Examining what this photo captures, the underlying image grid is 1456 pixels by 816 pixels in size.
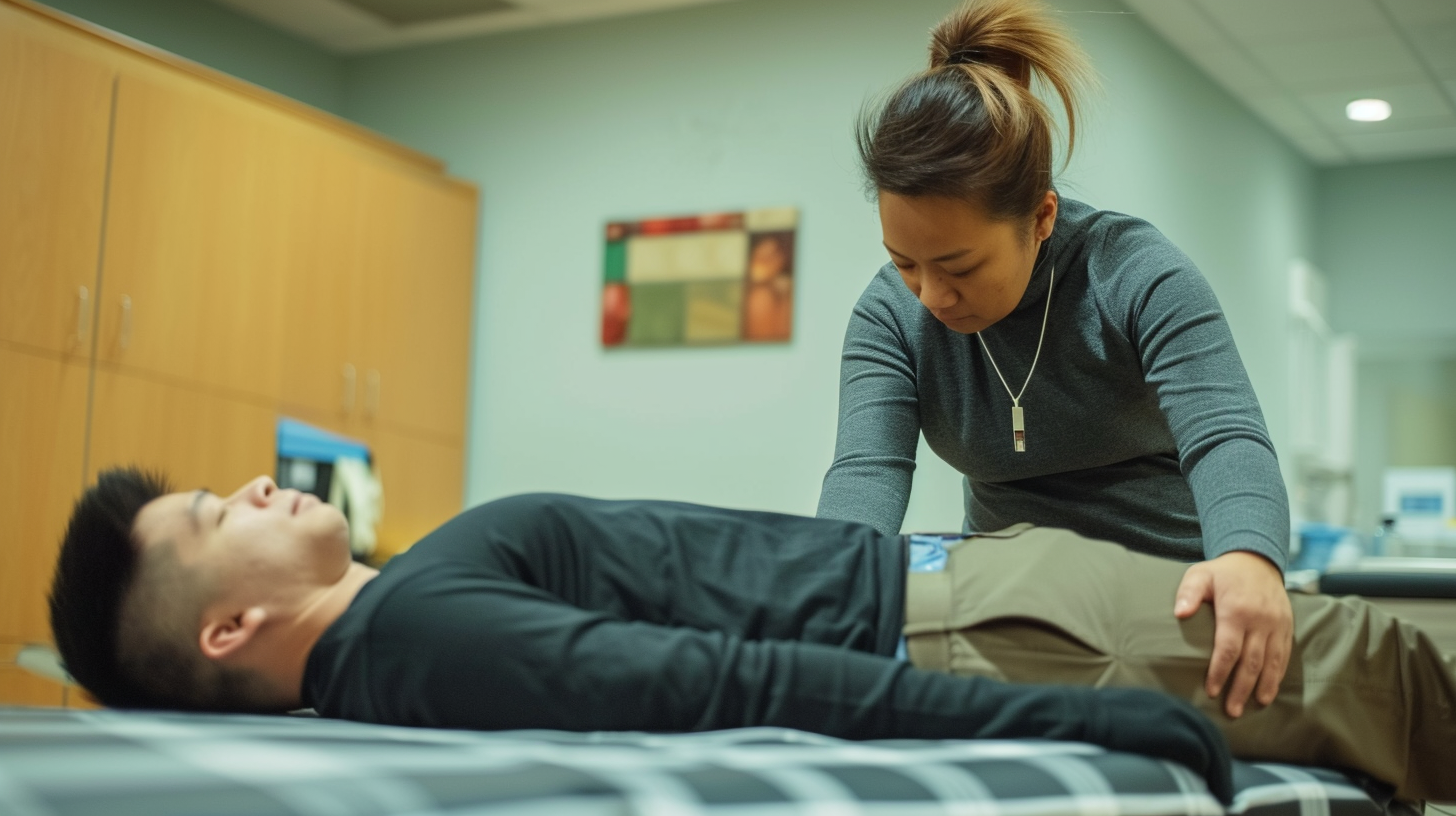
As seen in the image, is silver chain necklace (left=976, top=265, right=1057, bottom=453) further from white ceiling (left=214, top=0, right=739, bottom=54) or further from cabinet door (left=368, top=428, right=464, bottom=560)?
white ceiling (left=214, top=0, right=739, bottom=54)

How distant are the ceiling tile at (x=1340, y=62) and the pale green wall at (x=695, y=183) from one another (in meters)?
0.28

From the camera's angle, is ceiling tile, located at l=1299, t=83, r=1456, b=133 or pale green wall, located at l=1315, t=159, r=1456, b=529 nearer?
ceiling tile, located at l=1299, t=83, r=1456, b=133

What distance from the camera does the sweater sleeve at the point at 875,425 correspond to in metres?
1.57

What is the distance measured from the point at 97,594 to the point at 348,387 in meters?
3.08

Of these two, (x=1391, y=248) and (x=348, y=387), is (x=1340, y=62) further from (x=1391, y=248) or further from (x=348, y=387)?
(x=348, y=387)

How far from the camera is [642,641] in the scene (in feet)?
3.46

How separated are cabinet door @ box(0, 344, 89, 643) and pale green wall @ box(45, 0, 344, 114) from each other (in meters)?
1.32

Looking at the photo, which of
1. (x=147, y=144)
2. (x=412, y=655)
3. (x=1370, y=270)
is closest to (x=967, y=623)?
(x=412, y=655)

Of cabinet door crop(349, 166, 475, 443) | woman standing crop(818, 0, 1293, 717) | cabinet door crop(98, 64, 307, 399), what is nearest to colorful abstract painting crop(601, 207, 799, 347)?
cabinet door crop(349, 166, 475, 443)

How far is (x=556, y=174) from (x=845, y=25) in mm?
1089

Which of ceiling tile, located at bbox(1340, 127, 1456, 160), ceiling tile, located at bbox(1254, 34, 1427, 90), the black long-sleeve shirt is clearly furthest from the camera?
ceiling tile, located at bbox(1340, 127, 1456, 160)

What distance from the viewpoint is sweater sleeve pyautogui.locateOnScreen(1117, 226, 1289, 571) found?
1.24 metres

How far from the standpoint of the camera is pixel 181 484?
371 cm

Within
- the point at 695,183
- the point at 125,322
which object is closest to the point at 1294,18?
the point at 695,183
